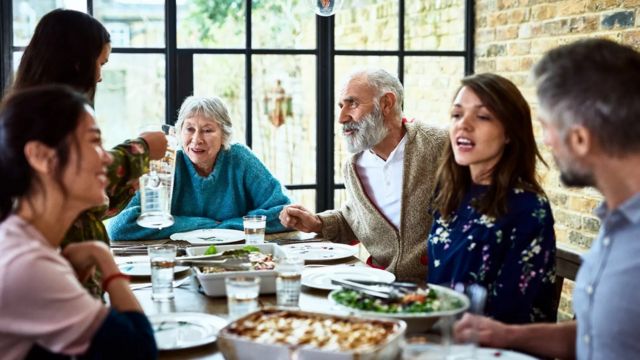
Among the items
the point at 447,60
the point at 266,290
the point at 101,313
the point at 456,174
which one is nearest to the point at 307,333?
the point at 101,313

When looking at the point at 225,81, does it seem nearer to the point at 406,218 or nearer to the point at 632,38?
the point at 406,218

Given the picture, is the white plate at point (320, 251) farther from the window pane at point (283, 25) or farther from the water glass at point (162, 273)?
the window pane at point (283, 25)

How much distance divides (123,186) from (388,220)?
1.16m

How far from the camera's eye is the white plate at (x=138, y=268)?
2535 millimetres

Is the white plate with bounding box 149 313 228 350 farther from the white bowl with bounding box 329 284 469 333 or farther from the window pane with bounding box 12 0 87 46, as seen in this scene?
the window pane with bounding box 12 0 87 46

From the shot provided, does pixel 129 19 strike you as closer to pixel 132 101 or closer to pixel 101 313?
pixel 132 101

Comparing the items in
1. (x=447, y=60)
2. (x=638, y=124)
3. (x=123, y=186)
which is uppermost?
(x=447, y=60)

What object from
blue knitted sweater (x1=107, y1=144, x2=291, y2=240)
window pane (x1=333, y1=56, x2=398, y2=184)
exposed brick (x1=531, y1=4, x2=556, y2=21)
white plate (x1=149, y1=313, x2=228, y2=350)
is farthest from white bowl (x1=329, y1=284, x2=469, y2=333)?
window pane (x1=333, y1=56, x2=398, y2=184)

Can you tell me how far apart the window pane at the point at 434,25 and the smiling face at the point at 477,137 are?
2.81 meters

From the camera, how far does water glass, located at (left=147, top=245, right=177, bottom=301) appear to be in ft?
7.35

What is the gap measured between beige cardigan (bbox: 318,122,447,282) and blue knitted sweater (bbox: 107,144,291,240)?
0.98 feet

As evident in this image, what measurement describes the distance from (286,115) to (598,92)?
11.5ft

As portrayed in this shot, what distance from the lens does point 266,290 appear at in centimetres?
227

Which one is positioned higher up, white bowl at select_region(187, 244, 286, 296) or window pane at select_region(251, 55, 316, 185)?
window pane at select_region(251, 55, 316, 185)
